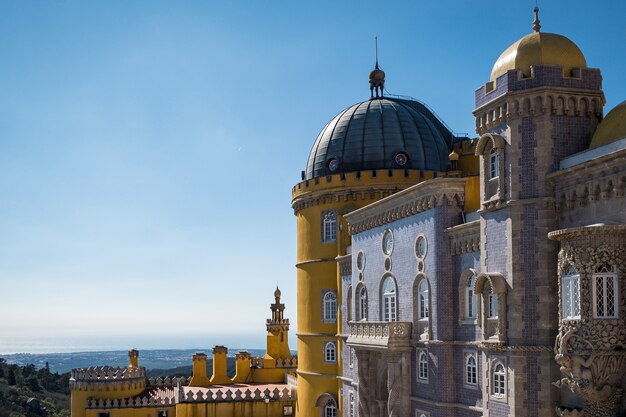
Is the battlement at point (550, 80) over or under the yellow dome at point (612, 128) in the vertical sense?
over

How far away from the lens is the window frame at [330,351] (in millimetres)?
43688

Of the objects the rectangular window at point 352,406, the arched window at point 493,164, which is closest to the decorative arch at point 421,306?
the arched window at point 493,164

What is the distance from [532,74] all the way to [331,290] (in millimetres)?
21799

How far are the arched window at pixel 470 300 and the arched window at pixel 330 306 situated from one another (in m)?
14.9

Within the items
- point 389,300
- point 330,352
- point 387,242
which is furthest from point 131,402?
point 387,242

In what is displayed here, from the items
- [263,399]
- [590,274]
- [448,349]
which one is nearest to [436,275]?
[448,349]

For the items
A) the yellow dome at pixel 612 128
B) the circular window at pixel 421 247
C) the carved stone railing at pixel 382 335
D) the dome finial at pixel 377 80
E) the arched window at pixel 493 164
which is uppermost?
the dome finial at pixel 377 80

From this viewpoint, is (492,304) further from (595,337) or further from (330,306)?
(330,306)

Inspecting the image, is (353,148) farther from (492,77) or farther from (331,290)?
(492,77)

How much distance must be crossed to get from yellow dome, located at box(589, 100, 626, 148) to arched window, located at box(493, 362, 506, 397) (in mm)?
7338

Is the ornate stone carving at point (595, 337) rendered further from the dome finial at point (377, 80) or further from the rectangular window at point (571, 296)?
the dome finial at point (377, 80)

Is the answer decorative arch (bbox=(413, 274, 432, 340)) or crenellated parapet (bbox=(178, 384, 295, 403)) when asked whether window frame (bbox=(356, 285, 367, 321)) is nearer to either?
decorative arch (bbox=(413, 274, 432, 340))

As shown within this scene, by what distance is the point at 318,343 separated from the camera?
4459 cm

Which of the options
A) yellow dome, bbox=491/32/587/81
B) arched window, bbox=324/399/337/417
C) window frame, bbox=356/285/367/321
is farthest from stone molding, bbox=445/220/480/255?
arched window, bbox=324/399/337/417
